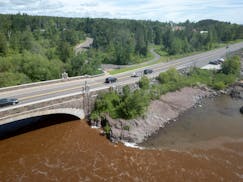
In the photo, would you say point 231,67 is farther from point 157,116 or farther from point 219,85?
point 157,116

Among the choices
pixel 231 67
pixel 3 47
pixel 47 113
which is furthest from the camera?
pixel 231 67

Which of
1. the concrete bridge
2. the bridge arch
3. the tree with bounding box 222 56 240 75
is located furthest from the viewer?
the tree with bounding box 222 56 240 75

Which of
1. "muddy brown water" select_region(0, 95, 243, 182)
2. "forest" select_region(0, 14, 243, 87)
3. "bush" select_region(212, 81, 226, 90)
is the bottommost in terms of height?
"muddy brown water" select_region(0, 95, 243, 182)

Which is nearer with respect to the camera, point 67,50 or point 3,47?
point 3,47

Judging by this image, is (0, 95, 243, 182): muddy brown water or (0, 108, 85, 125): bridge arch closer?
(0, 95, 243, 182): muddy brown water

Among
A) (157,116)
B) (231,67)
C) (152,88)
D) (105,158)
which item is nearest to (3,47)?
(152,88)

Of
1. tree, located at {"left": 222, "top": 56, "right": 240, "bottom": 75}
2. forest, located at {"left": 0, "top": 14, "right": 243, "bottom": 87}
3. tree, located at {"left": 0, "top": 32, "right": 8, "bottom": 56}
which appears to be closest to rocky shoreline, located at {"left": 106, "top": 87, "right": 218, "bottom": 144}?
tree, located at {"left": 222, "top": 56, "right": 240, "bottom": 75}

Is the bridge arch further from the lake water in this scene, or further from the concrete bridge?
the lake water

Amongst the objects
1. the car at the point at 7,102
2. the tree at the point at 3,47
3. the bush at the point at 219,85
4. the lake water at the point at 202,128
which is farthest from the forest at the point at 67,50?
the bush at the point at 219,85
